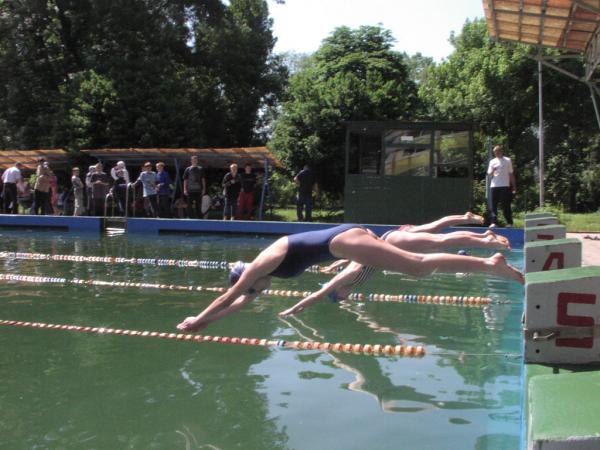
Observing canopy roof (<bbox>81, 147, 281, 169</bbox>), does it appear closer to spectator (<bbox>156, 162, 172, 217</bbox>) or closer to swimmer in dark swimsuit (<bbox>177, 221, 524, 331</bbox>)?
spectator (<bbox>156, 162, 172, 217</bbox>)

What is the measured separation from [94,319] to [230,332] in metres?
1.69

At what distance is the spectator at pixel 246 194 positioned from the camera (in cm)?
1786

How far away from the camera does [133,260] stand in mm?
12195

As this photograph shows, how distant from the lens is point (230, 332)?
6.56 metres

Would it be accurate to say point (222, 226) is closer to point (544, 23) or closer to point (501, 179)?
point (501, 179)

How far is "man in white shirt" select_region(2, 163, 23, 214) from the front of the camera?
1923 cm

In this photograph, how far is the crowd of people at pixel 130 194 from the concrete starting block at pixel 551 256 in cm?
1169

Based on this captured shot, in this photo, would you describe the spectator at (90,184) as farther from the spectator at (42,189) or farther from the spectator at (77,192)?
the spectator at (42,189)

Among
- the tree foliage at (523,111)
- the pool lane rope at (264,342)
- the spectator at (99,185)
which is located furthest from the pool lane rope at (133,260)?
the tree foliage at (523,111)

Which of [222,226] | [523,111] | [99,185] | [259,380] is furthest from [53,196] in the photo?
[523,111]

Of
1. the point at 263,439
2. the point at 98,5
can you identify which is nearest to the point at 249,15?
the point at 98,5

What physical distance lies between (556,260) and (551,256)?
0.06 m

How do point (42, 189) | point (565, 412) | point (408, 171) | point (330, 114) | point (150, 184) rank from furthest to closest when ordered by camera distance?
point (330, 114)
point (42, 189)
point (150, 184)
point (408, 171)
point (565, 412)

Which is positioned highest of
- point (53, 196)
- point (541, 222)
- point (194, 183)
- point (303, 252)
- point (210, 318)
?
point (194, 183)
